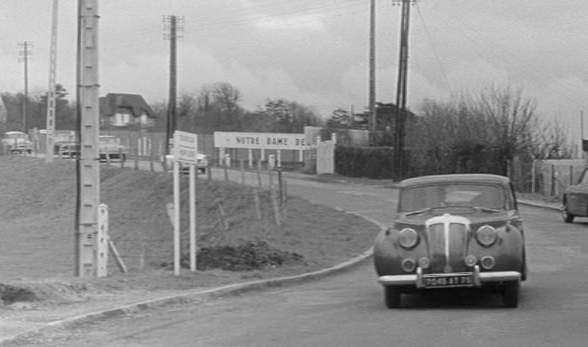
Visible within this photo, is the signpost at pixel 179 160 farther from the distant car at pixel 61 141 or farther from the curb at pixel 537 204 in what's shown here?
the distant car at pixel 61 141

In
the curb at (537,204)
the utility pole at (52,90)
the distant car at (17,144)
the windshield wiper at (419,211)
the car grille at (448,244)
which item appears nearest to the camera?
the car grille at (448,244)

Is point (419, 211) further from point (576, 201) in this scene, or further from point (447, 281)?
point (576, 201)

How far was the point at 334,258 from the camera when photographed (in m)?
21.0

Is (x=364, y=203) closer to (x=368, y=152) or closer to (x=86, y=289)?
(x=368, y=152)

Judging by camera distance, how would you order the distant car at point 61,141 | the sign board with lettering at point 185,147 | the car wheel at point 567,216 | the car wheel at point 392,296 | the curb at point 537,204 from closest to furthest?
the car wheel at point 392,296
the sign board with lettering at point 185,147
the car wheel at point 567,216
the curb at point 537,204
the distant car at point 61,141

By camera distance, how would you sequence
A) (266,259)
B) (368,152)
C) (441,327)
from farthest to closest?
1. (368,152)
2. (266,259)
3. (441,327)

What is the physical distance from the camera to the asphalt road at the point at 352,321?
10.4 meters

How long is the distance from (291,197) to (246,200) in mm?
1647

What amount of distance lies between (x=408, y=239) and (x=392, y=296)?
33.7 inches

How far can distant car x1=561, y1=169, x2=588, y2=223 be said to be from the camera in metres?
28.7

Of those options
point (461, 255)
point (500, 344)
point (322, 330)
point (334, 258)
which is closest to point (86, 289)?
point (322, 330)

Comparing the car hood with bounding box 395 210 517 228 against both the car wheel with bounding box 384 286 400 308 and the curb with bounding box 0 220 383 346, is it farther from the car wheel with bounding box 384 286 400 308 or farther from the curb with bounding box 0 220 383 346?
the curb with bounding box 0 220 383 346

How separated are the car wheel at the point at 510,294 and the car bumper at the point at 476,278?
161 mm

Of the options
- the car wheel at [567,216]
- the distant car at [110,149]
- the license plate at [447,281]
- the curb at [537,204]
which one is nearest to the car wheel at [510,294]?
the license plate at [447,281]
